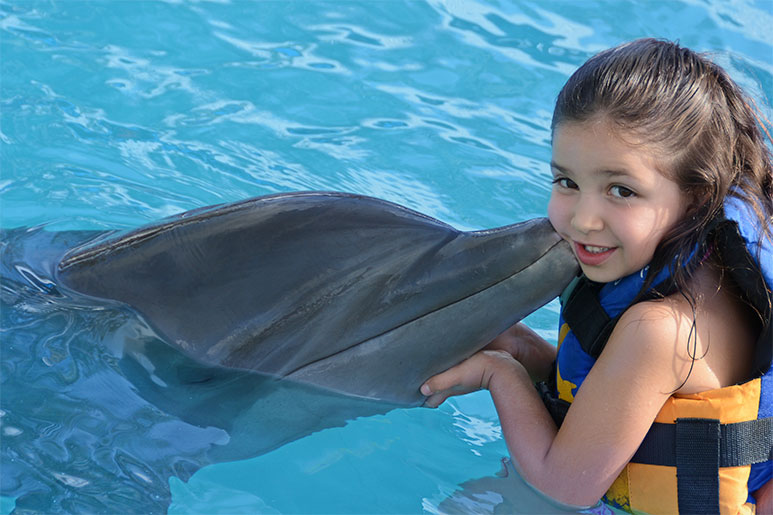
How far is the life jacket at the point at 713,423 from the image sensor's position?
3785mm

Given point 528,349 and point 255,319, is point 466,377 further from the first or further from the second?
point 255,319

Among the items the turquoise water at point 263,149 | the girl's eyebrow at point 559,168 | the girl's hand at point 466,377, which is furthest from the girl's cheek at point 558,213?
the turquoise water at point 263,149

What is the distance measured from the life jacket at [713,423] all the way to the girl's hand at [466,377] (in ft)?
1.24

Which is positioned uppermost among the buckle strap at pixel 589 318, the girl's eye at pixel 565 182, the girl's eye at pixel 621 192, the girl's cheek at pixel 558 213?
the girl's eye at pixel 621 192

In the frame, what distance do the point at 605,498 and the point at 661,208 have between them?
131cm

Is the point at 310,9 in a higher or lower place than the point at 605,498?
higher

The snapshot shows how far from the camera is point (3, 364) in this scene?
4109 millimetres

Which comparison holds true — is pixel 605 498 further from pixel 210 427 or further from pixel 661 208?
pixel 210 427

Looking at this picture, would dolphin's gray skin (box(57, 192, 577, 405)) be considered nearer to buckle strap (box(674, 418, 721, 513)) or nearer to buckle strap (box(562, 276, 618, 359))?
buckle strap (box(562, 276, 618, 359))

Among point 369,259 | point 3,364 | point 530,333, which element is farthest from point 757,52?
point 3,364

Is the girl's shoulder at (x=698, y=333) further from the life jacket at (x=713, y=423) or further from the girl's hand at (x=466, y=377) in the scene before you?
the girl's hand at (x=466, y=377)

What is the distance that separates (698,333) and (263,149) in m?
4.82

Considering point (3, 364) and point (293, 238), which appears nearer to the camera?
point (293, 238)

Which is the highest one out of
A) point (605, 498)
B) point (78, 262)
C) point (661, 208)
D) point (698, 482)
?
point (661, 208)
